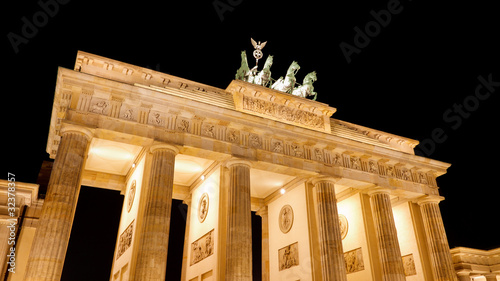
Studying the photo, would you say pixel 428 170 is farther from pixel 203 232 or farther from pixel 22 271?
pixel 22 271

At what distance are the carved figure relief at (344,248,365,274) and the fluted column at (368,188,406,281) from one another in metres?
1.49

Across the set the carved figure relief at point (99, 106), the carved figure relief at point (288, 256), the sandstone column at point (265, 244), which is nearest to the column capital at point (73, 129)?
the carved figure relief at point (99, 106)

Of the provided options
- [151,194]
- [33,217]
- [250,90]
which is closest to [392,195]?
[250,90]

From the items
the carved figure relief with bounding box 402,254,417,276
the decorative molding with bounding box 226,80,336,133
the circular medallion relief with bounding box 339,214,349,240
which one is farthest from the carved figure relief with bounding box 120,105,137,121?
the carved figure relief with bounding box 402,254,417,276

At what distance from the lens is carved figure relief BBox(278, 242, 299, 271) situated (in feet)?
66.4

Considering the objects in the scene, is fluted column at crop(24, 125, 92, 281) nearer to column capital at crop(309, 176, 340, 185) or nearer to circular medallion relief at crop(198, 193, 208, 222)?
circular medallion relief at crop(198, 193, 208, 222)

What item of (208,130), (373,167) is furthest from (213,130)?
(373,167)

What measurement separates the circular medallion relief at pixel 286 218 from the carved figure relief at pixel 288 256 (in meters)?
1.04

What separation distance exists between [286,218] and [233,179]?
18.7 feet

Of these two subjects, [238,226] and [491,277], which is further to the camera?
[491,277]

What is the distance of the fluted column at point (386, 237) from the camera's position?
19688 millimetres

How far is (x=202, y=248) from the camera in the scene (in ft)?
62.0

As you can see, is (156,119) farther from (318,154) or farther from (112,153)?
(318,154)

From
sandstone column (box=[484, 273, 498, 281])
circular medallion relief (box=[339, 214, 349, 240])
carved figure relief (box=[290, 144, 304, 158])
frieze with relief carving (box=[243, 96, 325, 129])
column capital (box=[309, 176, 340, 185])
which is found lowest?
sandstone column (box=[484, 273, 498, 281])
